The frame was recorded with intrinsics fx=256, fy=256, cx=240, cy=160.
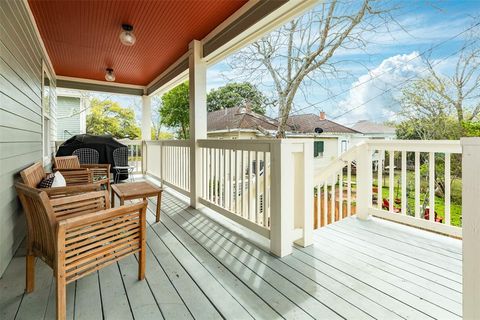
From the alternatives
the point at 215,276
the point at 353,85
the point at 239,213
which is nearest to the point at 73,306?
the point at 215,276

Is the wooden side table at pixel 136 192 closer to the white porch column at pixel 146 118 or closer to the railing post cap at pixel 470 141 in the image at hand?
the railing post cap at pixel 470 141

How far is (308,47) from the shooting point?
6.73 m

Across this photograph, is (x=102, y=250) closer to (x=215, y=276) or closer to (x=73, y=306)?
(x=73, y=306)

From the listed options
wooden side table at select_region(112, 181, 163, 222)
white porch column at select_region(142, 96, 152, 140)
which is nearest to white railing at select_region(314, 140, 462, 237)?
wooden side table at select_region(112, 181, 163, 222)

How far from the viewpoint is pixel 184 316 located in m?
1.52

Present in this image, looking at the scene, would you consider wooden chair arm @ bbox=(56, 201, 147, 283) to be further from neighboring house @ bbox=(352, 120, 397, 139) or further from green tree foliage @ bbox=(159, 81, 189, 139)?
green tree foliage @ bbox=(159, 81, 189, 139)

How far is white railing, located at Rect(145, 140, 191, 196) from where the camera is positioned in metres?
4.40

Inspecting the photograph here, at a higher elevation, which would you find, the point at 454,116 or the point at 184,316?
the point at 454,116

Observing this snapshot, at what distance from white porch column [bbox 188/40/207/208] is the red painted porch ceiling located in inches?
11.7

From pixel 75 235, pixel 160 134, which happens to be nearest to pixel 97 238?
pixel 75 235

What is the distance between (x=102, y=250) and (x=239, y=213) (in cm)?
167

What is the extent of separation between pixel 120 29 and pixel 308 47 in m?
4.77

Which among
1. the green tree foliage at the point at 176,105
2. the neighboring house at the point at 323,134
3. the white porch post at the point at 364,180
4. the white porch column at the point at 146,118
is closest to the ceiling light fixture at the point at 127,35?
the white porch post at the point at 364,180

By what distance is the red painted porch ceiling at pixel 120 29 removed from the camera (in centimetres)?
303
